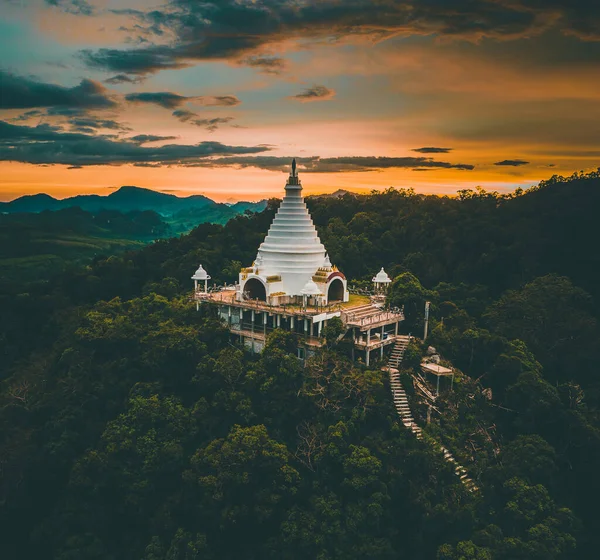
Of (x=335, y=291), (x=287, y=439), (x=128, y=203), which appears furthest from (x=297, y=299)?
(x=128, y=203)

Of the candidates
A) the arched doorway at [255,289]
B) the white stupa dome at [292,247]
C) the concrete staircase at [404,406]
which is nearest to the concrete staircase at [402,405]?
the concrete staircase at [404,406]

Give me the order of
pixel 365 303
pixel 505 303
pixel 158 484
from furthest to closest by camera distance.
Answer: pixel 505 303 → pixel 365 303 → pixel 158 484

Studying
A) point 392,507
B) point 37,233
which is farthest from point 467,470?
point 37,233

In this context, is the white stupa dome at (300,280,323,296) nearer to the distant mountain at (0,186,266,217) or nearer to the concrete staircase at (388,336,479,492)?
the concrete staircase at (388,336,479,492)

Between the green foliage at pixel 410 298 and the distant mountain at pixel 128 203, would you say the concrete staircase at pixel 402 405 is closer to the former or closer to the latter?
the green foliage at pixel 410 298

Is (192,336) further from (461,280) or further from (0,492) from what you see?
(461,280)
